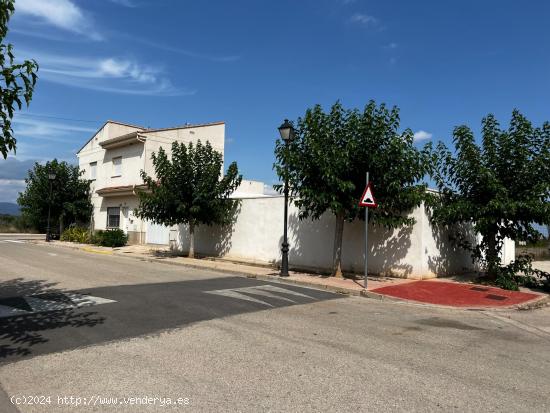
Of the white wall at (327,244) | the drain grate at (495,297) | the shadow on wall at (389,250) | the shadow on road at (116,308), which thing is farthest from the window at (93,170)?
the drain grate at (495,297)

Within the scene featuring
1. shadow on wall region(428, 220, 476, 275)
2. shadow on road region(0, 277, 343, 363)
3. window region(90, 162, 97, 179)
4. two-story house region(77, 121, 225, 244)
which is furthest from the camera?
window region(90, 162, 97, 179)

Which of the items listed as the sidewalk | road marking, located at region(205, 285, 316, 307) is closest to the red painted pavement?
the sidewalk

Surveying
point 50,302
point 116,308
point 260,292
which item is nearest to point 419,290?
point 260,292

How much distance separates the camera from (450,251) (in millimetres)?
15102

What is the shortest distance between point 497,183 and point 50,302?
1153cm

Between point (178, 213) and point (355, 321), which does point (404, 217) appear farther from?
point (178, 213)

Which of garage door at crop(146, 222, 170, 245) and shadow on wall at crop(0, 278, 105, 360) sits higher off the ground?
garage door at crop(146, 222, 170, 245)

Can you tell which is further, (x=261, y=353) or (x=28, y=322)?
(x=28, y=322)

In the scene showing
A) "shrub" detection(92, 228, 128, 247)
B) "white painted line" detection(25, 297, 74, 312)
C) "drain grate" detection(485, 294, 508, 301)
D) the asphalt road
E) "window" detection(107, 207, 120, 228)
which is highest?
"window" detection(107, 207, 120, 228)

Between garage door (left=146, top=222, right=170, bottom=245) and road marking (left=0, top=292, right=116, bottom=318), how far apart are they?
15255 millimetres

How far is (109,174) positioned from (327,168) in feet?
70.4

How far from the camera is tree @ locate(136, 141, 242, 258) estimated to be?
720 inches

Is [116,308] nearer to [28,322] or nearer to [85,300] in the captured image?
[85,300]

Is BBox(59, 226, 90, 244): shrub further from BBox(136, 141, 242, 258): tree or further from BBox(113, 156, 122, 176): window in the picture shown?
BBox(136, 141, 242, 258): tree
